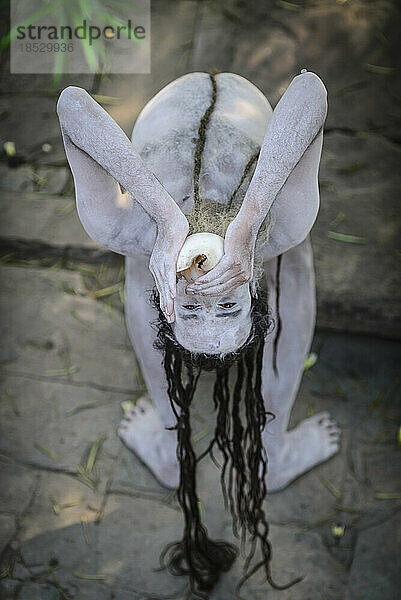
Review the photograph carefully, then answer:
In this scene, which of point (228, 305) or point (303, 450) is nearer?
point (228, 305)

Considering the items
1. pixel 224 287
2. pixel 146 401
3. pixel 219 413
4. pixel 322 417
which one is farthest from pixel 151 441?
pixel 224 287

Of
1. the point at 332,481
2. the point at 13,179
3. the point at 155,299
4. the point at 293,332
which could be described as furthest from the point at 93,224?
the point at 13,179

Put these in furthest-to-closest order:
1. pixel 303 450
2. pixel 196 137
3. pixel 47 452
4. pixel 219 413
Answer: pixel 47 452 < pixel 303 450 < pixel 219 413 < pixel 196 137

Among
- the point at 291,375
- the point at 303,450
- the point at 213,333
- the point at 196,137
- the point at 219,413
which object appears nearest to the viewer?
the point at 213,333

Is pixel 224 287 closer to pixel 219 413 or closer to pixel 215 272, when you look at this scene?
pixel 215 272

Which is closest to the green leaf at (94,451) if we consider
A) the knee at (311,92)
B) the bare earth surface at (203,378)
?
the bare earth surface at (203,378)

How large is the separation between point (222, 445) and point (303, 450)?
0.46 metres

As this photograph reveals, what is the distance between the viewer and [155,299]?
1205 millimetres

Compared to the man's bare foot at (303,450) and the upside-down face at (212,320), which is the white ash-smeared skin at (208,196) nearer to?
the upside-down face at (212,320)

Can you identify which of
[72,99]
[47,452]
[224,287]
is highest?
[72,99]

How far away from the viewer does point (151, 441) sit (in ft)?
6.17

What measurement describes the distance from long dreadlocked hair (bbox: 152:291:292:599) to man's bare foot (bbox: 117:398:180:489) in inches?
6.1

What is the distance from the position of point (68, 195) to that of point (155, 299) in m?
1.18

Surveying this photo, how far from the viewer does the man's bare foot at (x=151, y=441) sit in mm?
1841
